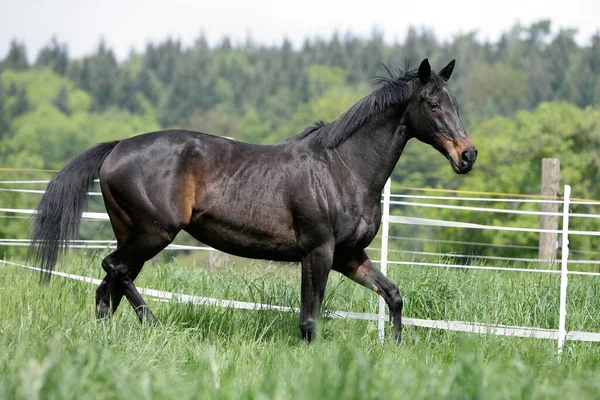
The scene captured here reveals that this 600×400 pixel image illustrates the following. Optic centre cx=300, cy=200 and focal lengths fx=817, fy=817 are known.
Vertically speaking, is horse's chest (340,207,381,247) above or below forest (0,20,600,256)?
below

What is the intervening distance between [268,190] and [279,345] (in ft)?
3.81

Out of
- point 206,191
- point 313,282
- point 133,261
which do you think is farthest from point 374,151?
point 133,261

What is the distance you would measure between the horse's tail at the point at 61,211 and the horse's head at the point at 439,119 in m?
2.41

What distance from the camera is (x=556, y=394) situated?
11.5 ft

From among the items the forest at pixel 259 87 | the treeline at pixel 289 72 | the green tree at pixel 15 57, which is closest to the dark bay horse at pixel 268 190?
the forest at pixel 259 87

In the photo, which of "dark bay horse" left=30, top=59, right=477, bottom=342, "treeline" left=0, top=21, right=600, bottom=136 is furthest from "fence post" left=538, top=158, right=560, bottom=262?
"treeline" left=0, top=21, right=600, bottom=136

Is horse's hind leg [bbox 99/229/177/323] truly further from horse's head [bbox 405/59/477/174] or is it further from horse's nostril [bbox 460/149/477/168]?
horse's nostril [bbox 460/149/477/168]

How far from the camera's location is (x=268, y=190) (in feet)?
19.5

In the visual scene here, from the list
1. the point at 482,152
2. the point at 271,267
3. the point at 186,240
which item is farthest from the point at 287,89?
the point at 271,267

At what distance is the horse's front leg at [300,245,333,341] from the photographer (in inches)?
228

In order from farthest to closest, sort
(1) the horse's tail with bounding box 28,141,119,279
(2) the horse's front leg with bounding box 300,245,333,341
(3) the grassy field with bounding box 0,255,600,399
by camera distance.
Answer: (1) the horse's tail with bounding box 28,141,119,279 → (2) the horse's front leg with bounding box 300,245,333,341 → (3) the grassy field with bounding box 0,255,600,399

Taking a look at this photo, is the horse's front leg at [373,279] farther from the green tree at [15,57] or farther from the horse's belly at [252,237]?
the green tree at [15,57]

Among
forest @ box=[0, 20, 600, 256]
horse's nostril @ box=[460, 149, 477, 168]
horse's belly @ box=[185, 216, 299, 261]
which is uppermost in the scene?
forest @ box=[0, 20, 600, 256]

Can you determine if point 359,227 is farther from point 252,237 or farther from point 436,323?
point 436,323
